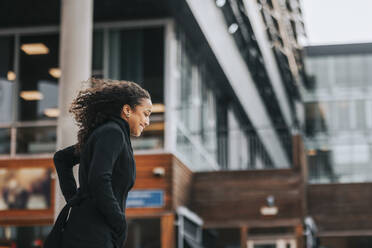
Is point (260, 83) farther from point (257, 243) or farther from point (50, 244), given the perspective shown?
point (50, 244)

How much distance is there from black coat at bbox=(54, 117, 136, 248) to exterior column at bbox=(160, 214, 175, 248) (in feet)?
46.5

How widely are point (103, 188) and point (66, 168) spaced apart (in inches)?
22.1

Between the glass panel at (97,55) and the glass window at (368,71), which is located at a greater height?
the glass window at (368,71)

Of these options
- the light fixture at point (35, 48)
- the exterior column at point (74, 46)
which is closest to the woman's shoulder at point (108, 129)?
the exterior column at point (74, 46)

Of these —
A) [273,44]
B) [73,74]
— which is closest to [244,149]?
[273,44]

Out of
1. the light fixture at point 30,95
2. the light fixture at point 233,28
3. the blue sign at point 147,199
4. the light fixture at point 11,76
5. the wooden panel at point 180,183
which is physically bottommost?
the blue sign at point 147,199

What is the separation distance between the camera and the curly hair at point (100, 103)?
3764mm

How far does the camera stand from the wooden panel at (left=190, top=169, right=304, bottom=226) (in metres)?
19.7

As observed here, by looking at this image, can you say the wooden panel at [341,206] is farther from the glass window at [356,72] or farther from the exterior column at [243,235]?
the glass window at [356,72]

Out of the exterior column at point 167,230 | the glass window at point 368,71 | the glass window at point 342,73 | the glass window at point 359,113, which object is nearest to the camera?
the exterior column at point 167,230

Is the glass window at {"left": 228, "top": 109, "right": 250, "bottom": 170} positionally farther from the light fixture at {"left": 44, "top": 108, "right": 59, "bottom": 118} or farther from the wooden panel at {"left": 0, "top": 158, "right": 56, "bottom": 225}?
the wooden panel at {"left": 0, "top": 158, "right": 56, "bottom": 225}

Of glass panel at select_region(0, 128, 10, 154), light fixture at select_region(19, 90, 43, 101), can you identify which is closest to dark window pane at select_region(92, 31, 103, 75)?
light fixture at select_region(19, 90, 43, 101)

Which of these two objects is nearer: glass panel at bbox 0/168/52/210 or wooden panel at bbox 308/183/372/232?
glass panel at bbox 0/168/52/210

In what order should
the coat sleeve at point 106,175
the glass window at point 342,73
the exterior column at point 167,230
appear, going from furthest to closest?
the glass window at point 342,73 < the exterior column at point 167,230 < the coat sleeve at point 106,175
